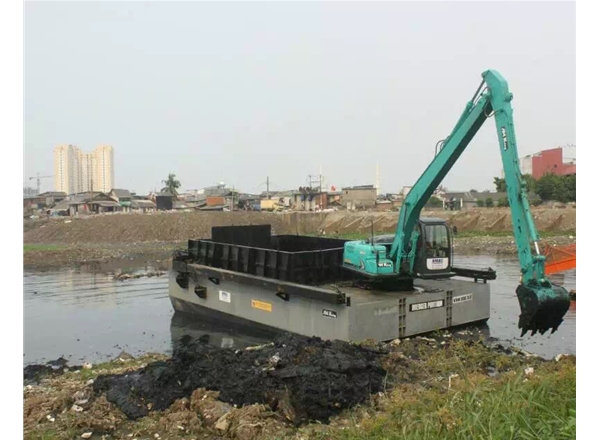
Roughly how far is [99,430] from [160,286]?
1656cm

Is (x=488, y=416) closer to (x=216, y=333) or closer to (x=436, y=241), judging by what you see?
(x=436, y=241)

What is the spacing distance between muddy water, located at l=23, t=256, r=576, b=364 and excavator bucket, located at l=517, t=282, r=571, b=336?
9.25 feet

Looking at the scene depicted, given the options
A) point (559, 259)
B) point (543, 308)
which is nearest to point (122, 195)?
point (559, 259)

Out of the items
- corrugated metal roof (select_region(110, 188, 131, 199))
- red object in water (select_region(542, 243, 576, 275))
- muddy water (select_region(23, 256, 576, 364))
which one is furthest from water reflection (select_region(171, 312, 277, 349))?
corrugated metal roof (select_region(110, 188, 131, 199))

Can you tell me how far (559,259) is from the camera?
17344 mm

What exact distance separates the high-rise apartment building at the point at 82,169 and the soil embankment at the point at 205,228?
54753mm

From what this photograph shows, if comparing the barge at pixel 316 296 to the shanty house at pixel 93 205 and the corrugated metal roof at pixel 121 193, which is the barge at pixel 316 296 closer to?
the shanty house at pixel 93 205

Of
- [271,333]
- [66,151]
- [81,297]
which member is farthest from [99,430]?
[66,151]

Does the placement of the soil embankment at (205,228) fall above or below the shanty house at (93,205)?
below

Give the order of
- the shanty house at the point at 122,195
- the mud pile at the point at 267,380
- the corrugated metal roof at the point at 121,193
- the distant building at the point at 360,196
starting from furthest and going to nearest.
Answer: the corrugated metal roof at the point at 121,193
the shanty house at the point at 122,195
the distant building at the point at 360,196
the mud pile at the point at 267,380

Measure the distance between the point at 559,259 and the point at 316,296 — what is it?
33.7ft

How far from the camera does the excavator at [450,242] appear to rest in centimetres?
842

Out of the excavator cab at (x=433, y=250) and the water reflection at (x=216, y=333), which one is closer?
the excavator cab at (x=433, y=250)

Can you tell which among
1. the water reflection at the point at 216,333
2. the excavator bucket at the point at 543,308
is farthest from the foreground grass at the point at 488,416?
the water reflection at the point at 216,333
